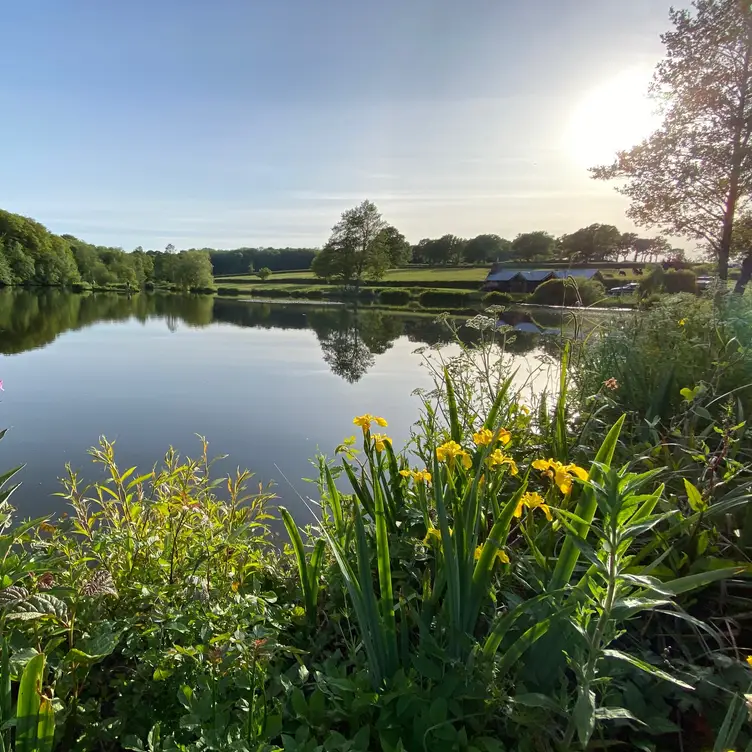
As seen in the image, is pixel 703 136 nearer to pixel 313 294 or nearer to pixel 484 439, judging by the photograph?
pixel 484 439

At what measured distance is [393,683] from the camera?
105 cm

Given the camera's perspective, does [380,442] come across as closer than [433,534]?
No

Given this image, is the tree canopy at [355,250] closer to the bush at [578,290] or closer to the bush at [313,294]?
the bush at [313,294]

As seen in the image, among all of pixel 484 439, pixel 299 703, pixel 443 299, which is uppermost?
pixel 443 299

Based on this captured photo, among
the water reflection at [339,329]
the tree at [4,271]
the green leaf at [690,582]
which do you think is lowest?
the water reflection at [339,329]

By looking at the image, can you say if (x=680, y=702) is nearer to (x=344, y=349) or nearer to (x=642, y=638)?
(x=642, y=638)

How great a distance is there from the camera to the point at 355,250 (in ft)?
178

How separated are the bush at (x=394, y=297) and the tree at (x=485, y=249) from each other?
27.1 meters

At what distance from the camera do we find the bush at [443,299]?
3706 centimetres

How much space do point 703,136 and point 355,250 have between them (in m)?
45.7

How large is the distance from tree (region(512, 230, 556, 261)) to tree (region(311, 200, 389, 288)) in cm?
1831

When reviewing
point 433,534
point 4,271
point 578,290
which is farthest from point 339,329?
point 4,271

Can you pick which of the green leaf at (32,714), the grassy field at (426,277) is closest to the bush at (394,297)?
the grassy field at (426,277)

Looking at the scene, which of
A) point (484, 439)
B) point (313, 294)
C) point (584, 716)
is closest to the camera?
point (584, 716)
